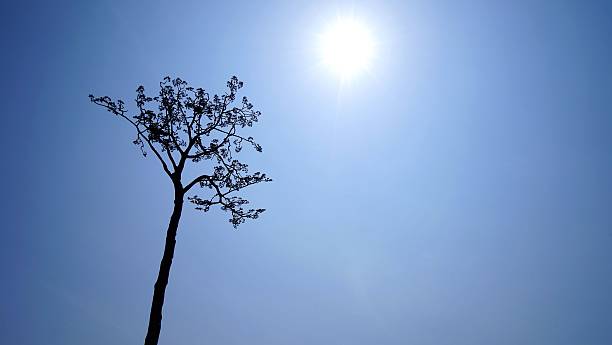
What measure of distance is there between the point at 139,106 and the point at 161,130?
1.30 meters

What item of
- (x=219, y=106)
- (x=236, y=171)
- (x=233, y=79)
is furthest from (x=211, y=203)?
(x=233, y=79)

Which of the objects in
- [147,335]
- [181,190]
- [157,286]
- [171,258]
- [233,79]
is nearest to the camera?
[147,335]

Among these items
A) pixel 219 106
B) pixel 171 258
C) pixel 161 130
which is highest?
pixel 219 106

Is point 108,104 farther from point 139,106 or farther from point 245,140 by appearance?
point 245,140

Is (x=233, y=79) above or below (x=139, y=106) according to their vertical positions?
above

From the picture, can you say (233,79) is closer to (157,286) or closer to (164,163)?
(164,163)

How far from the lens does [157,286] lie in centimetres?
1020

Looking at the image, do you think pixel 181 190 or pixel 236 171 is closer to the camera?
pixel 181 190

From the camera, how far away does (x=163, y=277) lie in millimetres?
10383

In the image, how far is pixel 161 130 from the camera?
13461 millimetres

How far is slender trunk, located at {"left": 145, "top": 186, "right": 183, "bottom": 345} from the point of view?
958 cm

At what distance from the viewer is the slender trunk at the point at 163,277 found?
958cm

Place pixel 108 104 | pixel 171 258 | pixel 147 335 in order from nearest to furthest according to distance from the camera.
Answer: pixel 147 335, pixel 171 258, pixel 108 104

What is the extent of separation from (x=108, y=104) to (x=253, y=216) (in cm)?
735
